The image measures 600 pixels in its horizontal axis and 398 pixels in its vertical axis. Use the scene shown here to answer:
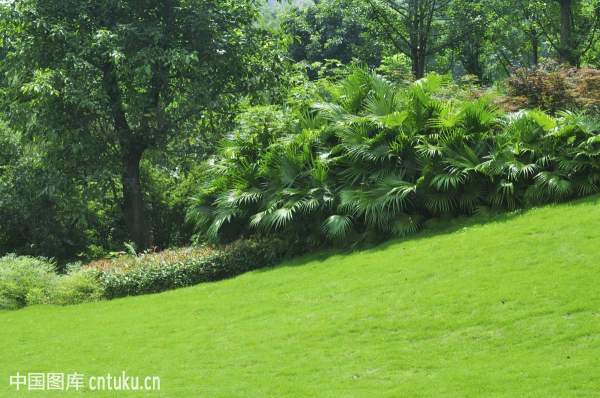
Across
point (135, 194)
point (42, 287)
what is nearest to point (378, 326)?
point (42, 287)

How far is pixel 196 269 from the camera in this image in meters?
13.9

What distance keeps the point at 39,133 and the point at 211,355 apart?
9.09 metres

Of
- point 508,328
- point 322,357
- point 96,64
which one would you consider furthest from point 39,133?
point 508,328

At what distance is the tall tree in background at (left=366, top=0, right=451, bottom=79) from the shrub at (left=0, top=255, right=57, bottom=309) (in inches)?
580

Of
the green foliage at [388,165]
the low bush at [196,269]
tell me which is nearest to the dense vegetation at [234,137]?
the green foliage at [388,165]

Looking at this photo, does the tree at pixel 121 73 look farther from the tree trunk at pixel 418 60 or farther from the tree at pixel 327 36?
the tree at pixel 327 36

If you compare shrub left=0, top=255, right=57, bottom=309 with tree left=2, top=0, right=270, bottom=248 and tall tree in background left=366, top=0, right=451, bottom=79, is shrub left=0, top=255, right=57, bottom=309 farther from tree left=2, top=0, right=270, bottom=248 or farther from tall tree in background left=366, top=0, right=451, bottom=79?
tall tree in background left=366, top=0, right=451, bottom=79

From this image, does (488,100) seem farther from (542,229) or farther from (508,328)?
(508,328)

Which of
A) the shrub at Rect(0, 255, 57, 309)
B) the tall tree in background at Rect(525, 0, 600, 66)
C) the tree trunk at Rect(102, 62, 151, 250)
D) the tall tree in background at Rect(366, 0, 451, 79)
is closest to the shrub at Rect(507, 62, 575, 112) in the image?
the tree trunk at Rect(102, 62, 151, 250)

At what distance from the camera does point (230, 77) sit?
722 inches

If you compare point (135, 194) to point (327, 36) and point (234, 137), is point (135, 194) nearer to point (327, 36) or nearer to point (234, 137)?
point (234, 137)

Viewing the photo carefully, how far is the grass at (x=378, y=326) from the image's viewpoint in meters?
7.52

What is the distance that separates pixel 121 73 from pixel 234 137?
116 inches

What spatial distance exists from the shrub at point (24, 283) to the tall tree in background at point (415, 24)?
1474cm
